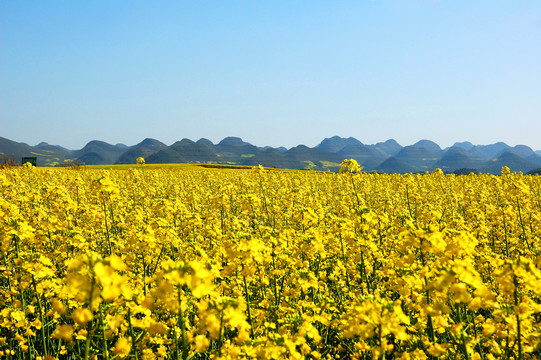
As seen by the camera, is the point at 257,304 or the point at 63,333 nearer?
the point at 63,333

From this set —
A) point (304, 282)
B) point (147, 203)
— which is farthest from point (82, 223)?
point (304, 282)

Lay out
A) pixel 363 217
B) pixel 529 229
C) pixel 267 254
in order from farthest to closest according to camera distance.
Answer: pixel 529 229 < pixel 363 217 < pixel 267 254

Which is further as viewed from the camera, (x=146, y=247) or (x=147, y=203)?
(x=147, y=203)

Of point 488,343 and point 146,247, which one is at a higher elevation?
point 146,247

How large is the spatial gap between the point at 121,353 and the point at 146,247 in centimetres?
228

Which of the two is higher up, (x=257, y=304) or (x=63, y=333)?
(x=63, y=333)

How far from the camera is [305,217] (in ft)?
21.4

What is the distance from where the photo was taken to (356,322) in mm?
3107

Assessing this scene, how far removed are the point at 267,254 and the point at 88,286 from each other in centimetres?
278

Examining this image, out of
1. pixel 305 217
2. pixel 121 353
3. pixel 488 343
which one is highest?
pixel 305 217

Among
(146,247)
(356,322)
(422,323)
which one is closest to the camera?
(356,322)

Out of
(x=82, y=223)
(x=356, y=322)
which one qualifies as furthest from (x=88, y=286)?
(x=82, y=223)

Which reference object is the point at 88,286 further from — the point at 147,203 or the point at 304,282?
the point at 147,203

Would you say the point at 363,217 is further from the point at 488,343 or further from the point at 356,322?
the point at 356,322
